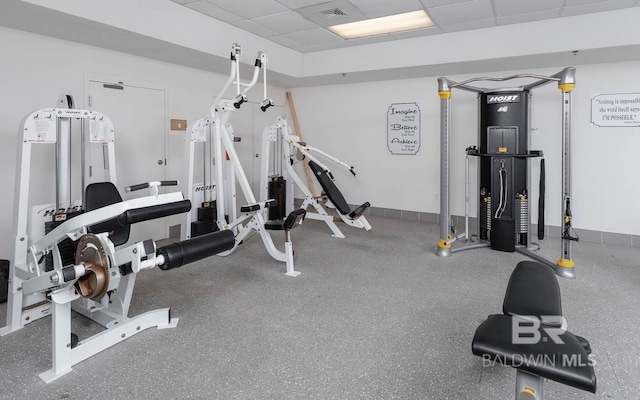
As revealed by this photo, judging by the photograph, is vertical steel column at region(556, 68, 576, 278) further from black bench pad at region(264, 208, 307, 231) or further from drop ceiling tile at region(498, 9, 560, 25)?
black bench pad at region(264, 208, 307, 231)

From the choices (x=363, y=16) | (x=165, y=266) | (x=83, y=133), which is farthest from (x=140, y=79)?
(x=165, y=266)

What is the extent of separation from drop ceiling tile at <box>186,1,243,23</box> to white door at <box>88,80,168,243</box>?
1123mm

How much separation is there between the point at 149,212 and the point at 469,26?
423 cm

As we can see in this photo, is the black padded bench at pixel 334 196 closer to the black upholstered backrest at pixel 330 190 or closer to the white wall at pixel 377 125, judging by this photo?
the black upholstered backrest at pixel 330 190

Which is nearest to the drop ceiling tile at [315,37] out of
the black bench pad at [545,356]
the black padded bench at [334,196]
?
the black padded bench at [334,196]

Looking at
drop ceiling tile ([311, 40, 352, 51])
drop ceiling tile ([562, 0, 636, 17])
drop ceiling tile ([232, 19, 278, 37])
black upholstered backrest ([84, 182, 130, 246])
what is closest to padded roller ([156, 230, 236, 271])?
black upholstered backrest ([84, 182, 130, 246])

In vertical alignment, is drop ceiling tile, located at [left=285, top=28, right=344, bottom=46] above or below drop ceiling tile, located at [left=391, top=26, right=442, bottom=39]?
above

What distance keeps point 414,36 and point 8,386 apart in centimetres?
514

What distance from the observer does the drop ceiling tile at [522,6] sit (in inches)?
148

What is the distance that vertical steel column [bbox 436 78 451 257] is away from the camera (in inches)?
155

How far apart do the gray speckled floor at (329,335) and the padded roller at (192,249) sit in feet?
1.84

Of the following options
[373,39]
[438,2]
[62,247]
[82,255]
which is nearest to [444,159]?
[438,2]

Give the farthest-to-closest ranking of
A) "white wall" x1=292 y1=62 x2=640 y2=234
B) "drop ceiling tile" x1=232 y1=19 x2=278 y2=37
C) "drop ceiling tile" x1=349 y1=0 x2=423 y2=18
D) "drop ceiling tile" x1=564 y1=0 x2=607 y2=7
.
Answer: "white wall" x1=292 y1=62 x2=640 y2=234
"drop ceiling tile" x1=232 y1=19 x2=278 y2=37
"drop ceiling tile" x1=349 y1=0 x2=423 y2=18
"drop ceiling tile" x1=564 y1=0 x2=607 y2=7

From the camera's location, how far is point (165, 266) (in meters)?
2.10
